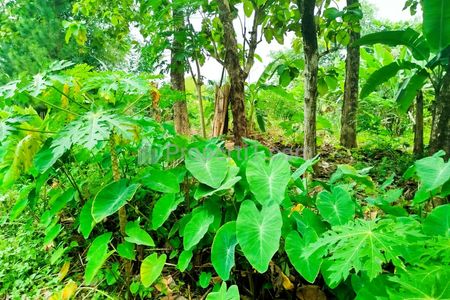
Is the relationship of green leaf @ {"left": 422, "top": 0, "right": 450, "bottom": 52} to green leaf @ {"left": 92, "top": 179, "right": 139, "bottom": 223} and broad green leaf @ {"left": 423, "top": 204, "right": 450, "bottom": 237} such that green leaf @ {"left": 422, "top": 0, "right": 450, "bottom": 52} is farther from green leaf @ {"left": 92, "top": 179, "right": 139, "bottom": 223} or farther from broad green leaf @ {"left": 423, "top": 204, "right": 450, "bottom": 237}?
green leaf @ {"left": 92, "top": 179, "right": 139, "bottom": 223}

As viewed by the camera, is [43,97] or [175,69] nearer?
[43,97]

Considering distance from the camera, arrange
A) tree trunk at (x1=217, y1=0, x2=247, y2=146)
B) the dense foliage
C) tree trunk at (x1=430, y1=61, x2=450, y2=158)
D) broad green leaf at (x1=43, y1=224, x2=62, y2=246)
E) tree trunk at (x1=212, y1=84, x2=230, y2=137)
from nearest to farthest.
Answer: the dense foliage → broad green leaf at (x1=43, y1=224, x2=62, y2=246) → tree trunk at (x1=430, y1=61, x2=450, y2=158) → tree trunk at (x1=217, y1=0, x2=247, y2=146) → tree trunk at (x1=212, y1=84, x2=230, y2=137)

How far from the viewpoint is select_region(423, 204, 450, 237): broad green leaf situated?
94 cm

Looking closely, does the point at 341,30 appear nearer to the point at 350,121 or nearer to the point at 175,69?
the point at 350,121

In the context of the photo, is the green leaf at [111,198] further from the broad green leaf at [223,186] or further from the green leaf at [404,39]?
the green leaf at [404,39]

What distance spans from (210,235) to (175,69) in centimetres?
222

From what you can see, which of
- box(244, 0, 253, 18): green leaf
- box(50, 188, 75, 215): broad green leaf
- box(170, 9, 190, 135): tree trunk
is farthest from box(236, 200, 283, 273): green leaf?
box(244, 0, 253, 18): green leaf

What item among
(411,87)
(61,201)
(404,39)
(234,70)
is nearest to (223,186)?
(61,201)

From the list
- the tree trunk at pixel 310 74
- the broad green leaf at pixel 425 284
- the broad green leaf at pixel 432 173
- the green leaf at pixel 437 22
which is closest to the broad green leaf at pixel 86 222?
the broad green leaf at pixel 425 284

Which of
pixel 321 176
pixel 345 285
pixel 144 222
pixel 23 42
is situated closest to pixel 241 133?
pixel 321 176

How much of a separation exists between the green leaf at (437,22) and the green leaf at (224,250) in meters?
1.73

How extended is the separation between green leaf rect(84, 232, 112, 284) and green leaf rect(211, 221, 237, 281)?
17.0 inches

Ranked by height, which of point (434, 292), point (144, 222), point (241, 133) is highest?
point (241, 133)

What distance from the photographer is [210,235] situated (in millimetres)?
1308
